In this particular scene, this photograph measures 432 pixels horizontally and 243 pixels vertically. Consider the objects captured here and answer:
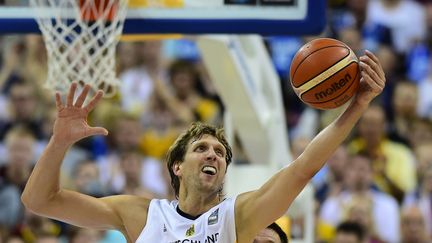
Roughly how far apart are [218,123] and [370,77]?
18.2 feet

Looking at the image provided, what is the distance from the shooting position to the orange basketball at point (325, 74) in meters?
4.45

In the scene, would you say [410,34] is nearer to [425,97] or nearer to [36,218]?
[425,97]

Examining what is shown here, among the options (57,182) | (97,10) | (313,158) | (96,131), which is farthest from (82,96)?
(97,10)

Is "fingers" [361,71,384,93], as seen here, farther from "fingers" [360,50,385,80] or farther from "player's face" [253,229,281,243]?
"player's face" [253,229,281,243]

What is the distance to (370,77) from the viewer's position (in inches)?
171

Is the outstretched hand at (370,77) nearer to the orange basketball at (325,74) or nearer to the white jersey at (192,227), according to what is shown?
the orange basketball at (325,74)

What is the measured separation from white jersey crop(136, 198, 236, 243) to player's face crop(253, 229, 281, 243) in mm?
419

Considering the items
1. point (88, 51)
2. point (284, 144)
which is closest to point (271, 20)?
point (88, 51)

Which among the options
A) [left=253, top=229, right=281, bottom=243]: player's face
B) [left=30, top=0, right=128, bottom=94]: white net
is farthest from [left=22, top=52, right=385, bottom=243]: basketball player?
[left=30, top=0, right=128, bottom=94]: white net

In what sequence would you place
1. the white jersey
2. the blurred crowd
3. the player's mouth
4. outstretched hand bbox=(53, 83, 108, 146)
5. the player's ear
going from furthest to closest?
the blurred crowd
the player's ear
the player's mouth
the white jersey
outstretched hand bbox=(53, 83, 108, 146)

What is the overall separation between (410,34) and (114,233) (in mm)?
4262

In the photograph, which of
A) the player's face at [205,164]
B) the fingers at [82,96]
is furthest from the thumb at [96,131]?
the player's face at [205,164]

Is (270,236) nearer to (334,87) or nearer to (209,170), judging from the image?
(209,170)

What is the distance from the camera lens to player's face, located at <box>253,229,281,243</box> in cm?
515
